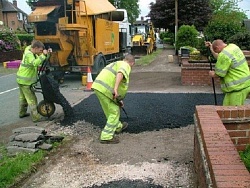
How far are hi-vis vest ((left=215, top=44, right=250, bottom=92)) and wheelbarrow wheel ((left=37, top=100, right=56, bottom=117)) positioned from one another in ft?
12.3

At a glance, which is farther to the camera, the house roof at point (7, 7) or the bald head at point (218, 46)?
the house roof at point (7, 7)

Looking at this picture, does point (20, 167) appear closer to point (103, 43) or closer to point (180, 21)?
point (103, 43)

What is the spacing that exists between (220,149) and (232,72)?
2.85 metres

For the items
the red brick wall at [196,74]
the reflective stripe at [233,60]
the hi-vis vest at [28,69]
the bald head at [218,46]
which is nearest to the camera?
the reflective stripe at [233,60]

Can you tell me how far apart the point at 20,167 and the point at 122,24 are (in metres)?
20.2

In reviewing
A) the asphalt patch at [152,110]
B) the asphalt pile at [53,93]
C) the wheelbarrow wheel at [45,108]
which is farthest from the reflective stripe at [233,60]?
the wheelbarrow wheel at [45,108]

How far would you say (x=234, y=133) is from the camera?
3.71 m

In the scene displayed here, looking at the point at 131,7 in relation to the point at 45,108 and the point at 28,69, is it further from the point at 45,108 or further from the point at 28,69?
the point at 45,108

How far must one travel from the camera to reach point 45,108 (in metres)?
7.39

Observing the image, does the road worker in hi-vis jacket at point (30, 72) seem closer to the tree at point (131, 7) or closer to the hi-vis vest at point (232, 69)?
the hi-vis vest at point (232, 69)

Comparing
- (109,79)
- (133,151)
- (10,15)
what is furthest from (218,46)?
(10,15)

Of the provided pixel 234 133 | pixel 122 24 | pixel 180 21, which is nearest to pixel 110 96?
pixel 234 133

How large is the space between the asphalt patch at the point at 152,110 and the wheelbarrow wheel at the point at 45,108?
1.87 feet

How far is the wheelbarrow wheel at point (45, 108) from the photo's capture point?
7367 mm
